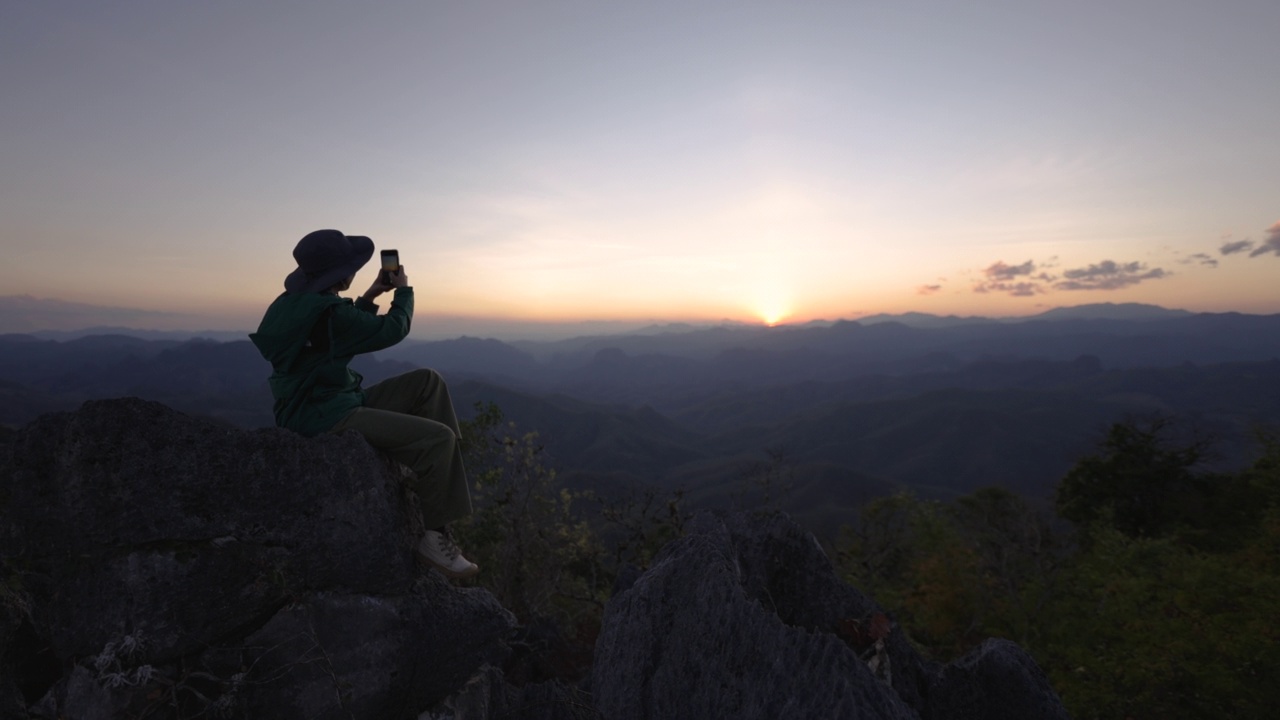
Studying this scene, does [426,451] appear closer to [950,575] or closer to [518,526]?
[518,526]

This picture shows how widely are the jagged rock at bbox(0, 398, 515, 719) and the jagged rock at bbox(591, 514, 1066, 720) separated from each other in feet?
7.46

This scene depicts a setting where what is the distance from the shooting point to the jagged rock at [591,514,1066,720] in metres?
4.49

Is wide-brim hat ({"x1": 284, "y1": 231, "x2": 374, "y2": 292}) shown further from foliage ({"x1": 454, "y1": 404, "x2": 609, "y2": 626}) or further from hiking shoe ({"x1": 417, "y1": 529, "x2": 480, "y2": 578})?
foliage ({"x1": 454, "y1": 404, "x2": 609, "y2": 626})

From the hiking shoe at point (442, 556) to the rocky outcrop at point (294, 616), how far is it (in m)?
0.20

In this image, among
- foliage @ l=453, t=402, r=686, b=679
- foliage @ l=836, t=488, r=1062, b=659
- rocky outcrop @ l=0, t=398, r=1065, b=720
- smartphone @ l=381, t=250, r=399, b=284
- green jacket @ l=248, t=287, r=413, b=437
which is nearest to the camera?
rocky outcrop @ l=0, t=398, r=1065, b=720

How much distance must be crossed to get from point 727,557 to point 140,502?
5.73m

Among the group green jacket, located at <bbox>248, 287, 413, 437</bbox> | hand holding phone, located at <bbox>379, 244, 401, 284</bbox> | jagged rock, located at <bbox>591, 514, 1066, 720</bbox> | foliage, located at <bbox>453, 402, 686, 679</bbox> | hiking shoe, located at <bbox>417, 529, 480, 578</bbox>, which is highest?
hand holding phone, located at <bbox>379, 244, 401, 284</bbox>

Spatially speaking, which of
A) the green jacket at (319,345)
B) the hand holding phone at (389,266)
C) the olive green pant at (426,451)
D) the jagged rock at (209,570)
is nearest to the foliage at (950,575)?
the olive green pant at (426,451)

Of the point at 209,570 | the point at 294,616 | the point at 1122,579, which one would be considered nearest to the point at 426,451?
the point at 294,616

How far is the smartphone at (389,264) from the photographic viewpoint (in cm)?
523

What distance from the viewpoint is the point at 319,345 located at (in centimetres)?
519

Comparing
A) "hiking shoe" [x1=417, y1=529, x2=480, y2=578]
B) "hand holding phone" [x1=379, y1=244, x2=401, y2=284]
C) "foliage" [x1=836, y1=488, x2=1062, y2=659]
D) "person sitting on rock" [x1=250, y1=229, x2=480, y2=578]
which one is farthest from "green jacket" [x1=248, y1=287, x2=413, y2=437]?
"foliage" [x1=836, y1=488, x2=1062, y2=659]

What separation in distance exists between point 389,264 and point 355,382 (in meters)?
1.39

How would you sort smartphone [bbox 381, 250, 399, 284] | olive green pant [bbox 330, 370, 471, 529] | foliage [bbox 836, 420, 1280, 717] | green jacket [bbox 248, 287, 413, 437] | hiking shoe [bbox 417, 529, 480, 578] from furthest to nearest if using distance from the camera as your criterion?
1. foliage [bbox 836, 420, 1280, 717]
2. hiking shoe [bbox 417, 529, 480, 578]
3. olive green pant [bbox 330, 370, 471, 529]
4. smartphone [bbox 381, 250, 399, 284]
5. green jacket [bbox 248, 287, 413, 437]
